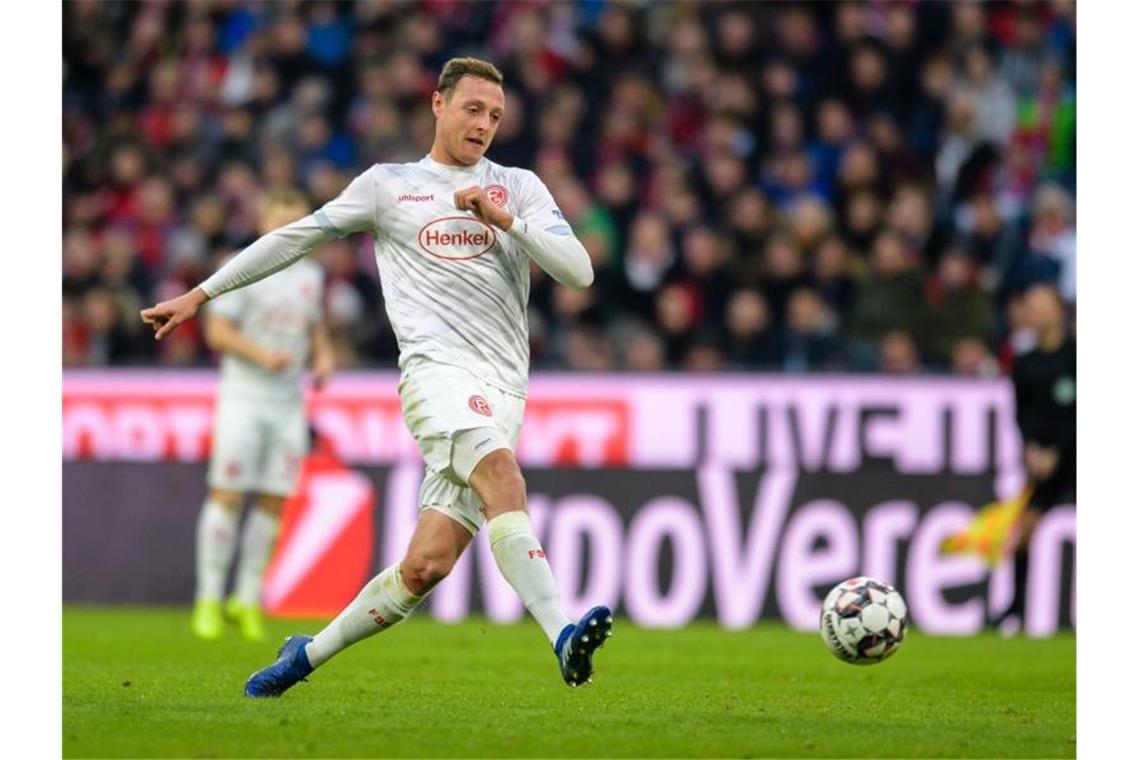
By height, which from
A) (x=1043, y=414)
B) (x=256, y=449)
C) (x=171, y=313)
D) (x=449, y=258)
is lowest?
(x=256, y=449)

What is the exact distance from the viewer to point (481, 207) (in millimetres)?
6719

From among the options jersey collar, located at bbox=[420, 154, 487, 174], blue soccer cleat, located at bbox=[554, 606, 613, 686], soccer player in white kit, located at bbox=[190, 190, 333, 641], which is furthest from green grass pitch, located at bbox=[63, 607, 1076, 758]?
jersey collar, located at bbox=[420, 154, 487, 174]

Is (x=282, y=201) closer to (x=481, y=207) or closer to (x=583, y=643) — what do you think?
(x=481, y=207)

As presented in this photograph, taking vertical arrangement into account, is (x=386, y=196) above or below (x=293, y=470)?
above

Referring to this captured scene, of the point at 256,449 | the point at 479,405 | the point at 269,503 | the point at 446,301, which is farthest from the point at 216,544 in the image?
the point at 479,405

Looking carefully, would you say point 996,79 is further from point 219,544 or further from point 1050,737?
point 1050,737

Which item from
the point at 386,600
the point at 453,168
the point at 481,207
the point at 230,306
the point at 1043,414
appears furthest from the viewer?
the point at 1043,414

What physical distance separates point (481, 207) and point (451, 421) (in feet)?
2.59

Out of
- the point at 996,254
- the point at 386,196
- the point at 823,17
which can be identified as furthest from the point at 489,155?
the point at 386,196

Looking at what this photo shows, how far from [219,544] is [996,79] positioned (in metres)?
8.01

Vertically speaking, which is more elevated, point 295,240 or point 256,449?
point 295,240

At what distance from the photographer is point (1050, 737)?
6633 mm

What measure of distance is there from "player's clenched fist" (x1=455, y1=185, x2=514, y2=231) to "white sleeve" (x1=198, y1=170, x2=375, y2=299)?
61 centimetres

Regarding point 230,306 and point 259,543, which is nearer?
point 230,306
